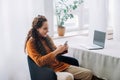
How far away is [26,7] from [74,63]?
87 centimetres

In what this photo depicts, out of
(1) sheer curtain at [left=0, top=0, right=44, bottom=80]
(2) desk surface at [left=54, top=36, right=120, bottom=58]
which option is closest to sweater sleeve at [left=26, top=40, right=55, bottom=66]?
(1) sheer curtain at [left=0, top=0, right=44, bottom=80]

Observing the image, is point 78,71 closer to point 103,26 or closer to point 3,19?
point 3,19

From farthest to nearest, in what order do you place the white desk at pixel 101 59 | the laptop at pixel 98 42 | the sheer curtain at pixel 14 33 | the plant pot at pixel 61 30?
the plant pot at pixel 61 30
the laptop at pixel 98 42
the sheer curtain at pixel 14 33
the white desk at pixel 101 59

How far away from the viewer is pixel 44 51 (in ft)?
7.90

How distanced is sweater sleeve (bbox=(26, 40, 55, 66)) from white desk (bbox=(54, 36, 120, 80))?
529 millimetres

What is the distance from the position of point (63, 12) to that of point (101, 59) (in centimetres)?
129

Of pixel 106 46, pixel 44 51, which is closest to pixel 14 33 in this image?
pixel 44 51

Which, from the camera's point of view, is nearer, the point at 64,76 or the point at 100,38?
the point at 64,76

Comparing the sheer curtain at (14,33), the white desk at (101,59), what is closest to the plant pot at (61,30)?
the white desk at (101,59)

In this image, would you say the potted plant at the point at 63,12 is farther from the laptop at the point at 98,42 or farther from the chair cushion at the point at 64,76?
the chair cushion at the point at 64,76

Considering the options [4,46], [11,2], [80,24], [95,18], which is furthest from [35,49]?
[80,24]

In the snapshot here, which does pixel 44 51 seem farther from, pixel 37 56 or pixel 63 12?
pixel 63 12

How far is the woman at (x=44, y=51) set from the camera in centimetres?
230

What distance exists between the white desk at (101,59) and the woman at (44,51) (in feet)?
0.45
